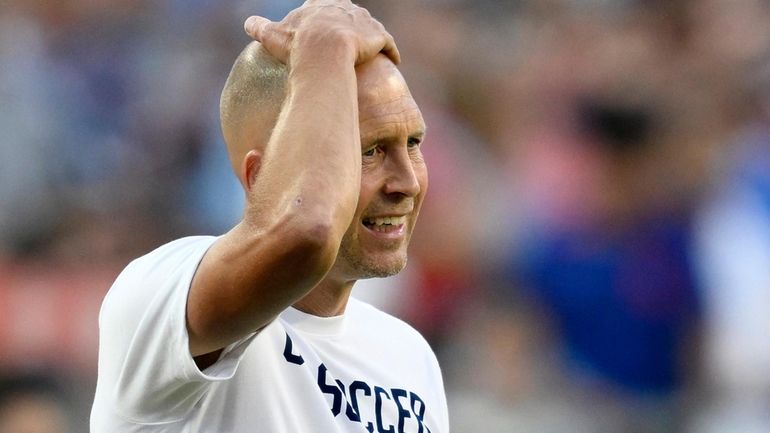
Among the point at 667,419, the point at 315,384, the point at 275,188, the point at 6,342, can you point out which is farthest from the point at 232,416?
the point at 667,419

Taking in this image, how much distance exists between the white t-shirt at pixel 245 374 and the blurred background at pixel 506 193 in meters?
2.42

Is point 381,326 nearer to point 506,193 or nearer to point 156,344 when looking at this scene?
point 156,344

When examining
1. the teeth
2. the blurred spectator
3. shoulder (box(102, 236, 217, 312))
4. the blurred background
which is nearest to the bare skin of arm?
shoulder (box(102, 236, 217, 312))

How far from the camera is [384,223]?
2.83 metres

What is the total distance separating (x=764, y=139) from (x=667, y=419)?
5.68ft

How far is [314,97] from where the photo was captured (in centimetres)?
209

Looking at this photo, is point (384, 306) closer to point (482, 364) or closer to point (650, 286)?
point (482, 364)

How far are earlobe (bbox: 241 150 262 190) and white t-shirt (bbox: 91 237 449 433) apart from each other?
0.32 metres

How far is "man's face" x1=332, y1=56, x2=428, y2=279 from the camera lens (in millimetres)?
2711

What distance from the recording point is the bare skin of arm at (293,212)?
193cm

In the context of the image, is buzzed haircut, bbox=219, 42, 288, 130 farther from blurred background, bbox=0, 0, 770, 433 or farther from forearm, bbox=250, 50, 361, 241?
blurred background, bbox=0, 0, 770, 433

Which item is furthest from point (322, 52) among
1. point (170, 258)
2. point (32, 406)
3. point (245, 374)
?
point (32, 406)

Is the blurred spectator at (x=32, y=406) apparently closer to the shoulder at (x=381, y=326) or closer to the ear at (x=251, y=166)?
the shoulder at (x=381, y=326)

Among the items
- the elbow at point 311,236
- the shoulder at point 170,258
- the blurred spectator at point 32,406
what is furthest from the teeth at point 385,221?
the blurred spectator at point 32,406
